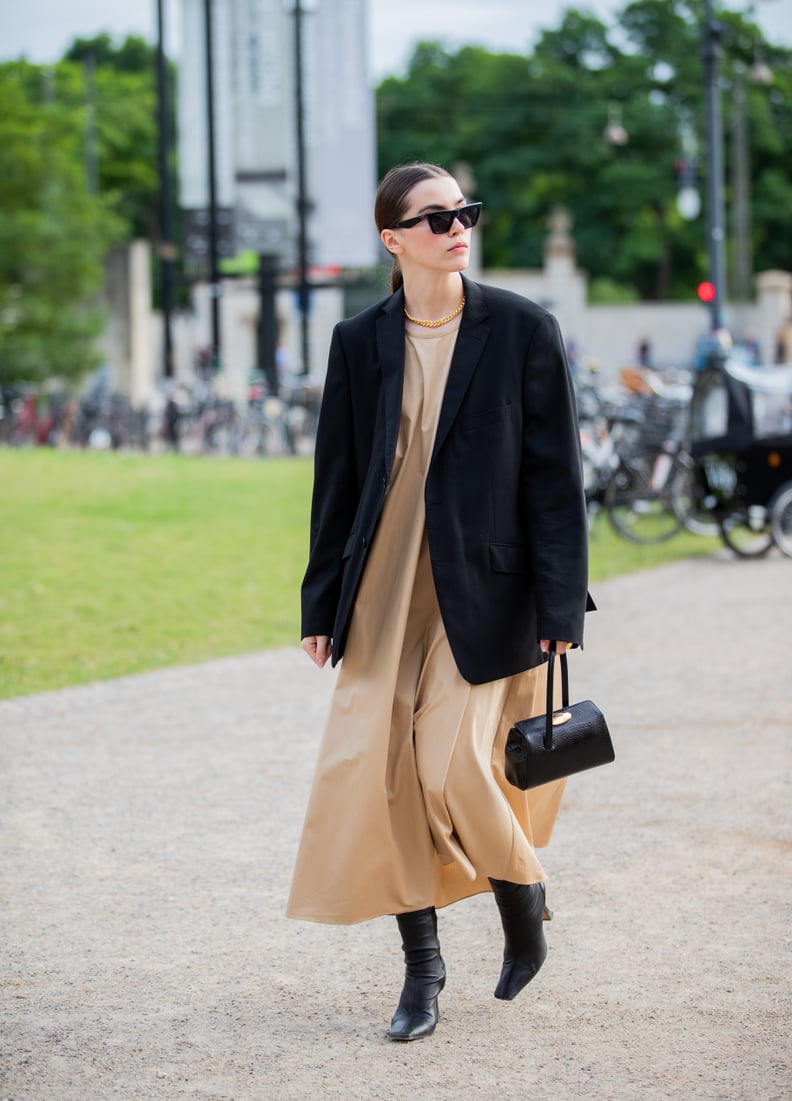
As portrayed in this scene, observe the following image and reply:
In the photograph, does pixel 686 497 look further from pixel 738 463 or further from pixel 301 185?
pixel 301 185

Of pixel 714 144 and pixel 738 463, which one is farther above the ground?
pixel 714 144

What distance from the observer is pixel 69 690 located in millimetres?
7371

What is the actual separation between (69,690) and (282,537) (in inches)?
236

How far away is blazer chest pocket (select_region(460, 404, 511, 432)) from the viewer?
3389 millimetres

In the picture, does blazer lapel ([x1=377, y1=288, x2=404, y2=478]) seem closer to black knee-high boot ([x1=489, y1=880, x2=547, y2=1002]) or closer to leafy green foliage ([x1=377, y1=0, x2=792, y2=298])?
black knee-high boot ([x1=489, y1=880, x2=547, y2=1002])

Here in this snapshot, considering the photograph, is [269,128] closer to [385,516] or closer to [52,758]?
[52,758]

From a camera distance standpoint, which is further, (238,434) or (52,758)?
(238,434)

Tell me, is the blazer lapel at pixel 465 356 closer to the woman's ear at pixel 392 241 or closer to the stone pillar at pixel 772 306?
the woman's ear at pixel 392 241

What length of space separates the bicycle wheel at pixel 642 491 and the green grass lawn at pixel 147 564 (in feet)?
0.58

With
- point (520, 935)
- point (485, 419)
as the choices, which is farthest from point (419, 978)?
point (485, 419)

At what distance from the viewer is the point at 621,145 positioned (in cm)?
5834

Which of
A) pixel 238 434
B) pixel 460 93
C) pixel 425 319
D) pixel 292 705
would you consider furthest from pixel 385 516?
pixel 460 93

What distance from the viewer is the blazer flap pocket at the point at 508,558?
3.39 m

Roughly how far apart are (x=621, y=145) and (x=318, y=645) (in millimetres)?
57462
